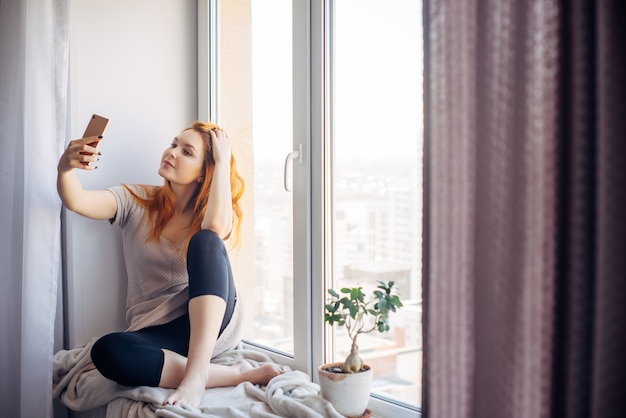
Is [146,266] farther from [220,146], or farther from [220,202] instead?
[220,146]

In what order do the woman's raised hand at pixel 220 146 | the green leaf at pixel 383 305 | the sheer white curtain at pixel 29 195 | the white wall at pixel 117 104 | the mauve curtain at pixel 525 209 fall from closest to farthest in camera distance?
the mauve curtain at pixel 525 209
the green leaf at pixel 383 305
the sheer white curtain at pixel 29 195
the woman's raised hand at pixel 220 146
the white wall at pixel 117 104

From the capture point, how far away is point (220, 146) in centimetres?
192

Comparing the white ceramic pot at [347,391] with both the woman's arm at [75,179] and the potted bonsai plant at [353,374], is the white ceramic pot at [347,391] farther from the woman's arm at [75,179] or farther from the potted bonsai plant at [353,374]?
the woman's arm at [75,179]

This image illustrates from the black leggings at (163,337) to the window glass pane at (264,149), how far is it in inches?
7.2

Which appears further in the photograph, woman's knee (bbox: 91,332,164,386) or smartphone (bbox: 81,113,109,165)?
smartphone (bbox: 81,113,109,165)

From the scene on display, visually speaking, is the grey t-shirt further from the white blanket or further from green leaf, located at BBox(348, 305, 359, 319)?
green leaf, located at BBox(348, 305, 359, 319)

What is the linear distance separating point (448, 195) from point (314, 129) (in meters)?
0.98

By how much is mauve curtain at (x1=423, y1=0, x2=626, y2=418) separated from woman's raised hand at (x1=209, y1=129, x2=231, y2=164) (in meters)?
1.09

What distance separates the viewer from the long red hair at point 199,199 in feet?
6.41

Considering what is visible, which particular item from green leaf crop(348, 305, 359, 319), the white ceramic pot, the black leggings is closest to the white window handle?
the black leggings

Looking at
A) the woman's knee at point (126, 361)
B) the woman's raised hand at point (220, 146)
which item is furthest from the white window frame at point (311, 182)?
the woman's knee at point (126, 361)

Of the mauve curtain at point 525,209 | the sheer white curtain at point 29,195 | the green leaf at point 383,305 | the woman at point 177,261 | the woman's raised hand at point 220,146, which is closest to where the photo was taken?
the mauve curtain at point 525,209

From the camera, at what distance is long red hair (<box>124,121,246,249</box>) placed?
1.95 meters

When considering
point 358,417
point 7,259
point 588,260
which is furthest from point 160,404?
point 588,260
